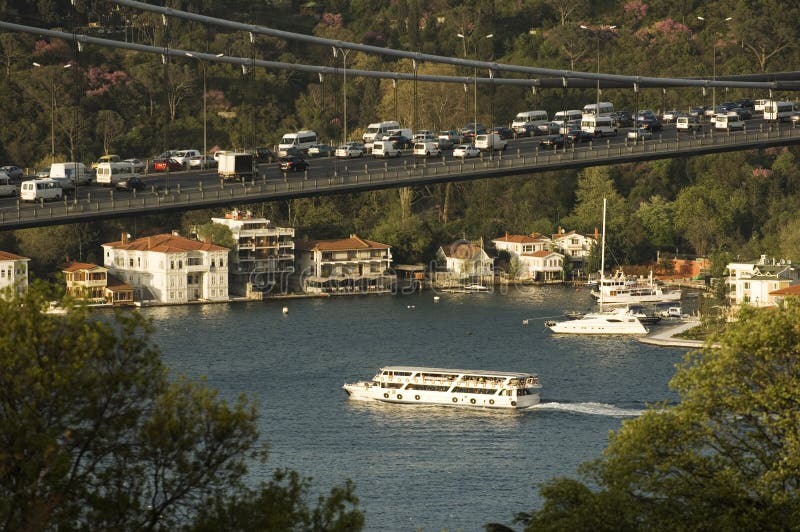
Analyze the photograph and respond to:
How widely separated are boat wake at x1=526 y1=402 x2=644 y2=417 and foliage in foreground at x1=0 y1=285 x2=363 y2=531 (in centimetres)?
1560

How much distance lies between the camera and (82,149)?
47688mm

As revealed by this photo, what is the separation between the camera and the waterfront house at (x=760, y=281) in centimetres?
4081

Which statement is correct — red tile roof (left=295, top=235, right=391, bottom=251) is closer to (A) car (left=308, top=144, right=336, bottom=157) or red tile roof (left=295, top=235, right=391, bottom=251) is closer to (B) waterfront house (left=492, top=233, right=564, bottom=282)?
(B) waterfront house (left=492, top=233, right=564, bottom=282)

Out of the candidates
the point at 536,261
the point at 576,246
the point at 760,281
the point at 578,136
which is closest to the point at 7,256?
the point at 578,136

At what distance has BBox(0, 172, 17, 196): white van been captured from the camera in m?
31.1

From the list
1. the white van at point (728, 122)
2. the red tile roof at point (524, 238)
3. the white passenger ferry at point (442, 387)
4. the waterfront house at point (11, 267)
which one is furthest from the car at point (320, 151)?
the red tile roof at point (524, 238)

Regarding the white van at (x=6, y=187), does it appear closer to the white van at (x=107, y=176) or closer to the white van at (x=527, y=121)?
the white van at (x=107, y=176)

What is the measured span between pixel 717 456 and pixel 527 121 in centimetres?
3063

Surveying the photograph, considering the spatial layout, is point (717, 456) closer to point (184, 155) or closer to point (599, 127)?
point (599, 127)

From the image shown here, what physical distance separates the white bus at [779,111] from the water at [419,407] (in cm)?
530

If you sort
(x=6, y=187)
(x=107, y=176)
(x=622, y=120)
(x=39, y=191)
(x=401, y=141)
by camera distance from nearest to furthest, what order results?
(x=39, y=191) < (x=6, y=187) < (x=107, y=176) < (x=401, y=141) < (x=622, y=120)

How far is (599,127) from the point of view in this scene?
4016cm

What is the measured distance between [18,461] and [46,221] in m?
15.7

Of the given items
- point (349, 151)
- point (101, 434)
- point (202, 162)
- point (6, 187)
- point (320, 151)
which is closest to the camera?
point (101, 434)
